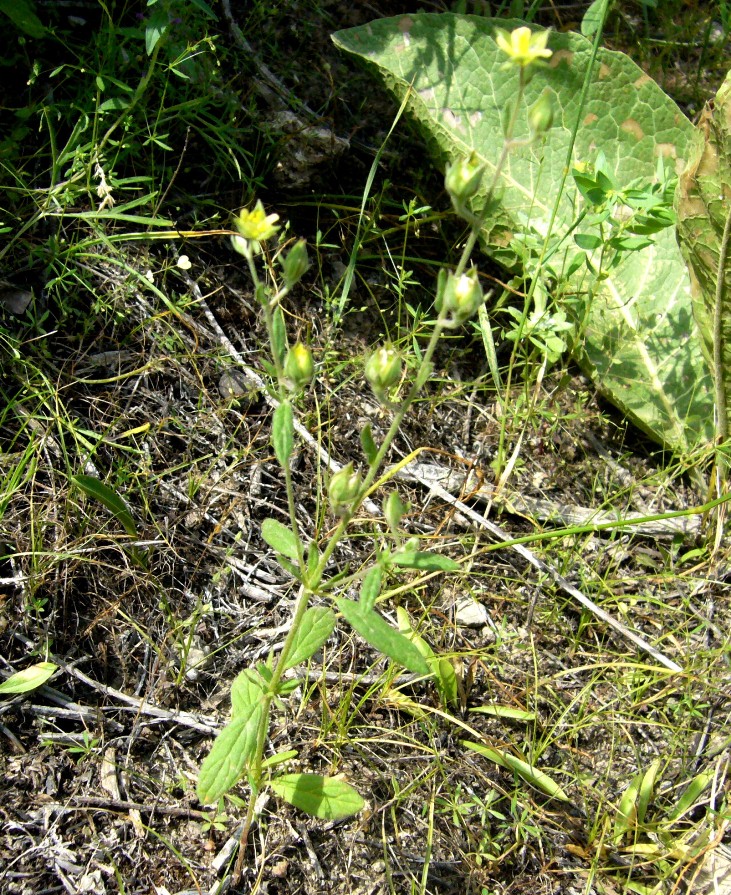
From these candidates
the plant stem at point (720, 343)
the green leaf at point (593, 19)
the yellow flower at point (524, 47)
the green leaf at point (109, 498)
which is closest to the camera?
the yellow flower at point (524, 47)

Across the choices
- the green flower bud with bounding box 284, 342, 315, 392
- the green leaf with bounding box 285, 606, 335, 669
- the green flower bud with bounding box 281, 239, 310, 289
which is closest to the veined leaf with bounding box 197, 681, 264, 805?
the green leaf with bounding box 285, 606, 335, 669

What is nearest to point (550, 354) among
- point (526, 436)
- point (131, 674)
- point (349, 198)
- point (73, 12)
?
point (526, 436)

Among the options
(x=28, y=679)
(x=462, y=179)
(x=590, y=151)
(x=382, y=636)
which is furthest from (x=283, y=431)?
(x=590, y=151)

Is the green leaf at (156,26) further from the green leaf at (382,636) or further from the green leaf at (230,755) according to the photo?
the green leaf at (230,755)

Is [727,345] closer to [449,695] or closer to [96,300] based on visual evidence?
[449,695]

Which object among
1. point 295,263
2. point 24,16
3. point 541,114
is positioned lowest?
A: point 295,263

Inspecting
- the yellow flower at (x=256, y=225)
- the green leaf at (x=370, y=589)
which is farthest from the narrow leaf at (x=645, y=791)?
the yellow flower at (x=256, y=225)

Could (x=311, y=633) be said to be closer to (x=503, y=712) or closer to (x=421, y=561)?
(x=421, y=561)
